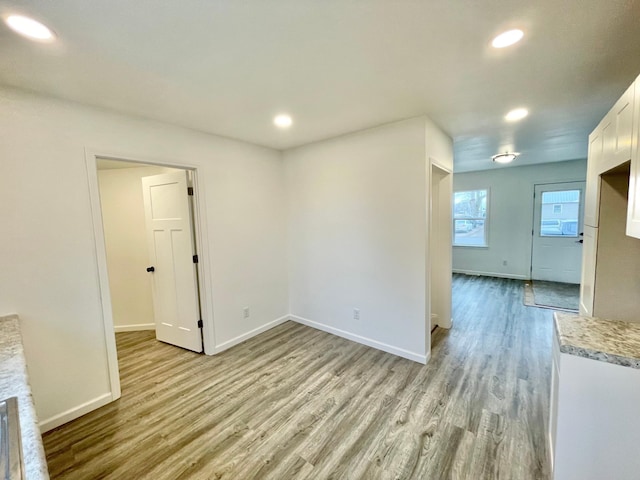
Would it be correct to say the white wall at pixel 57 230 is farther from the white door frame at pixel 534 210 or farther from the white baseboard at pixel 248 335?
the white door frame at pixel 534 210

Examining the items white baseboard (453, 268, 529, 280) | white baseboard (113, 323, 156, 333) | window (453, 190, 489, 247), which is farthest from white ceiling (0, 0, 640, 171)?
white baseboard (453, 268, 529, 280)

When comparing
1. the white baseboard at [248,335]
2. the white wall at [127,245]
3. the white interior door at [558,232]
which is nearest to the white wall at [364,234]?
the white baseboard at [248,335]

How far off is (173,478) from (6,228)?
201cm

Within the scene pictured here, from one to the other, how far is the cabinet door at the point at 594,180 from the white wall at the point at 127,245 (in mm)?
4533

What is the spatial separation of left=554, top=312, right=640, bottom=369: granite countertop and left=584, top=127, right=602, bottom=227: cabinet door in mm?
751

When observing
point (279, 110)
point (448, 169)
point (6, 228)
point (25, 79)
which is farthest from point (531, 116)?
point (6, 228)

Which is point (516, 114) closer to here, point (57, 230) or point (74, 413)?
point (57, 230)

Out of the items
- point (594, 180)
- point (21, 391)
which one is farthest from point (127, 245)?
point (594, 180)

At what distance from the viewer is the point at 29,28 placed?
1.32 metres

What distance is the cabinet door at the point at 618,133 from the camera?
1385mm

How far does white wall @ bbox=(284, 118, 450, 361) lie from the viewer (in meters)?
2.80

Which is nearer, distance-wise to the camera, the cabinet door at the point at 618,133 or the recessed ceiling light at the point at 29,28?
the recessed ceiling light at the point at 29,28

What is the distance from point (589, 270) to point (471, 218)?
5.04m

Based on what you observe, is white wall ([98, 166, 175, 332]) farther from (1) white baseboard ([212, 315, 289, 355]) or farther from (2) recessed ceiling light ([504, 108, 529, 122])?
(2) recessed ceiling light ([504, 108, 529, 122])
